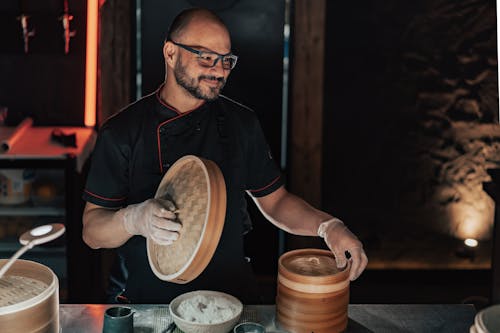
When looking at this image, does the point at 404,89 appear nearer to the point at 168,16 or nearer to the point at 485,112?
the point at 485,112

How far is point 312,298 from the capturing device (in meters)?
2.10

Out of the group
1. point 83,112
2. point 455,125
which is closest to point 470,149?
point 455,125

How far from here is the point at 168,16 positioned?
4.91 m

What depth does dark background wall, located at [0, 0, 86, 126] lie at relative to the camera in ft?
15.4

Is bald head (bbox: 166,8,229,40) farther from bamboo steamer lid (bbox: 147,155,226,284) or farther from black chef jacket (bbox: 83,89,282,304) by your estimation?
bamboo steamer lid (bbox: 147,155,226,284)

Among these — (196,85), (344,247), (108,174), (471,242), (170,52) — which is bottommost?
(471,242)

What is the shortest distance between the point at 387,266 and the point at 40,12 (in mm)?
2966

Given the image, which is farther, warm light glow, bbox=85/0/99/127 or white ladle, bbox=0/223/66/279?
warm light glow, bbox=85/0/99/127

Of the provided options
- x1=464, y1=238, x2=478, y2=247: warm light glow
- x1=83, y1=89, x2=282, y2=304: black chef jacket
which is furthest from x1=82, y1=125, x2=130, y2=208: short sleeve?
x1=464, y1=238, x2=478, y2=247: warm light glow

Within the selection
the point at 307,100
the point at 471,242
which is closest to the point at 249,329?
the point at 307,100

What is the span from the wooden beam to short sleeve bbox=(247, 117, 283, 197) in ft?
6.63

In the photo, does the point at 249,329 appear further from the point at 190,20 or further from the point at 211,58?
the point at 190,20

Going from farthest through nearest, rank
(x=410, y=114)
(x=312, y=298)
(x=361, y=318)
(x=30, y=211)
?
(x=410, y=114) < (x=30, y=211) < (x=361, y=318) < (x=312, y=298)

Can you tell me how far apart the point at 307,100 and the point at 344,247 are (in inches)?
106
